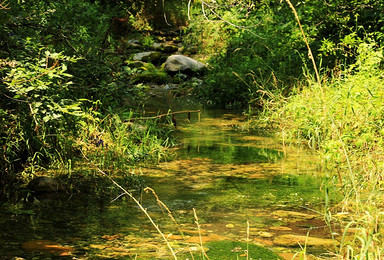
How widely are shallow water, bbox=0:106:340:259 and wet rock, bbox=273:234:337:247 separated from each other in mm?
49

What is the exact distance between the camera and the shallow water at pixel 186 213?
157 inches

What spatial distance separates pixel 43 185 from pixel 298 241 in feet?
8.89

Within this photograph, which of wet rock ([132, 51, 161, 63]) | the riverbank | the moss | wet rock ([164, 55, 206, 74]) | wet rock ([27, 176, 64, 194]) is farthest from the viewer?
wet rock ([132, 51, 161, 63])

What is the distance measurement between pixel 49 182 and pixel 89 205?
631 millimetres

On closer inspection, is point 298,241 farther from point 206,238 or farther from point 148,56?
point 148,56

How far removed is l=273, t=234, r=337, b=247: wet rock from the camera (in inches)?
159

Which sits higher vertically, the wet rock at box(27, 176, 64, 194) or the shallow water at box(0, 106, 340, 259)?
the wet rock at box(27, 176, 64, 194)

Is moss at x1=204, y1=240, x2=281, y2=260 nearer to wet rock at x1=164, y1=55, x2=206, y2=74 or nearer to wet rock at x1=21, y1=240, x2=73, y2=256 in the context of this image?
wet rock at x1=21, y1=240, x2=73, y2=256

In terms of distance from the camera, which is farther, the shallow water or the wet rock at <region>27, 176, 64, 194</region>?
the wet rock at <region>27, 176, 64, 194</region>

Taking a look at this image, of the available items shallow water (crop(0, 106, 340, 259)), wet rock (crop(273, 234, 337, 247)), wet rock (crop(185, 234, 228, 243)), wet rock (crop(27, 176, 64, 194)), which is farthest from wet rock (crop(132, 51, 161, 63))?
wet rock (crop(273, 234, 337, 247))

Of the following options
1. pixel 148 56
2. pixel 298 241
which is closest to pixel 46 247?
pixel 298 241

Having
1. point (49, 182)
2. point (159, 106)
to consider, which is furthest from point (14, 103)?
point (159, 106)

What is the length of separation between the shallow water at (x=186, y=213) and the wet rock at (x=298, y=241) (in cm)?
5

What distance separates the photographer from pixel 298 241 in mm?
4102
